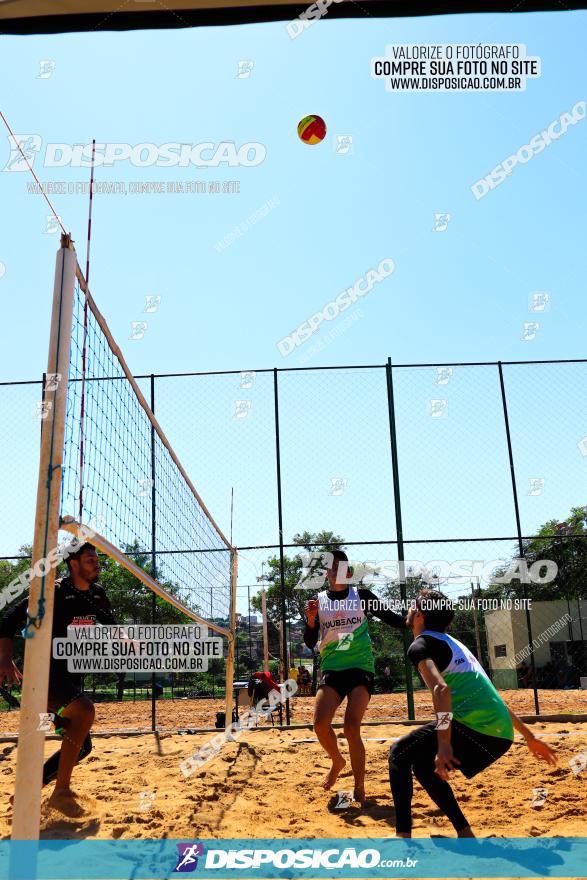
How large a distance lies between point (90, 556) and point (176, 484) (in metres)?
2.26

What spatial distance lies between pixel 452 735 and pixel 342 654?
1.53m

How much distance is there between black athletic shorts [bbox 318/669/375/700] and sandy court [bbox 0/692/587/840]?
2.11ft

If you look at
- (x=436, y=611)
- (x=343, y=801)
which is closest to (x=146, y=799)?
(x=343, y=801)

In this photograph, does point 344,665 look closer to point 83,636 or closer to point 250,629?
point 83,636

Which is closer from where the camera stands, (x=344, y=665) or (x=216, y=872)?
(x=216, y=872)

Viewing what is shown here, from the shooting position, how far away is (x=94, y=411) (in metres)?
3.86

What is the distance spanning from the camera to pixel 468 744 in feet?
10.4

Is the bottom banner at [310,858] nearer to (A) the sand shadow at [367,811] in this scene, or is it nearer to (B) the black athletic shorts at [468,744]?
(B) the black athletic shorts at [468,744]

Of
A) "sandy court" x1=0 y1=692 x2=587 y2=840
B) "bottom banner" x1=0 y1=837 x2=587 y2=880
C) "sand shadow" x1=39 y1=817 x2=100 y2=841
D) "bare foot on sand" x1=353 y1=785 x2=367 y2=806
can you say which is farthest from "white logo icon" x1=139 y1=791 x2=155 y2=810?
"bare foot on sand" x1=353 y1=785 x2=367 y2=806

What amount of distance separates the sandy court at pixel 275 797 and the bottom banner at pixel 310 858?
158 mm

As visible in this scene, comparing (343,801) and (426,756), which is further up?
(426,756)

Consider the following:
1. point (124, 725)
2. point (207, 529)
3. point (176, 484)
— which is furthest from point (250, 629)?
point (176, 484)

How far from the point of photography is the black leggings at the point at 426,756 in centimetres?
310

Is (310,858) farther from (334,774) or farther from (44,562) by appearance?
(44,562)
